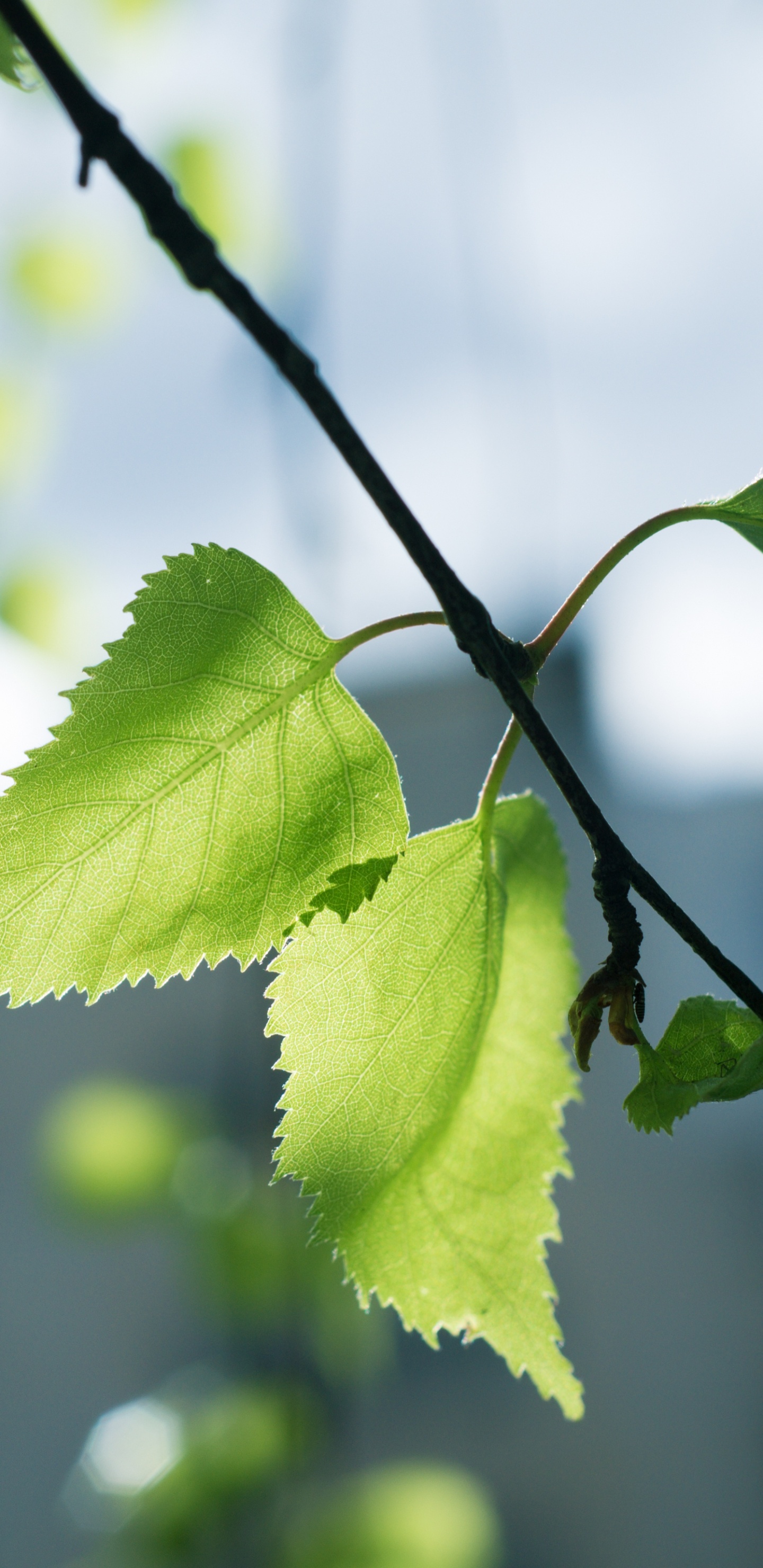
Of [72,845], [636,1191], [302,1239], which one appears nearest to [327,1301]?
[302,1239]

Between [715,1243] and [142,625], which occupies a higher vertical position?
[142,625]

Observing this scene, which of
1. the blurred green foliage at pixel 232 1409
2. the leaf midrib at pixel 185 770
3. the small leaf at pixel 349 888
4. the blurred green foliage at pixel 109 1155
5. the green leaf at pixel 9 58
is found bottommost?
the blurred green foliage at pixel 232 1409

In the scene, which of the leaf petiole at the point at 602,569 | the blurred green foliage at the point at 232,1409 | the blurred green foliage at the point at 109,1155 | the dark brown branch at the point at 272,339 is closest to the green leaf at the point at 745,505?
the leaf petiole at the point at 602,569

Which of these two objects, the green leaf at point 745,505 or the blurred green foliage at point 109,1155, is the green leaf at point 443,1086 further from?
the blurred green foliage at point 109,1155

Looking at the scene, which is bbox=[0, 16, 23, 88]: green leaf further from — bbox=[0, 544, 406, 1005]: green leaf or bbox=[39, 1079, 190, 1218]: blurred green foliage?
bbox=[39, 1079, 190, 1218]: blurred green foliage

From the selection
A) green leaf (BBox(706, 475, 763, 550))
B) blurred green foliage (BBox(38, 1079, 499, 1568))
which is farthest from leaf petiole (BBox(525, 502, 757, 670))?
blurred green foliage (BBox(38, 1079, 499, 1568))

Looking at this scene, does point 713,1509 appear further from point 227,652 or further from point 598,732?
point 227,652
